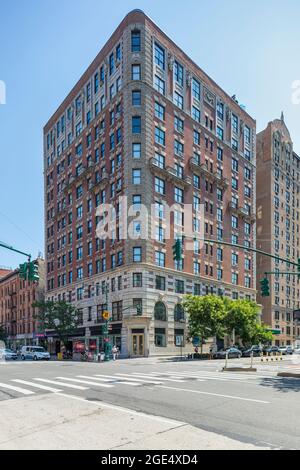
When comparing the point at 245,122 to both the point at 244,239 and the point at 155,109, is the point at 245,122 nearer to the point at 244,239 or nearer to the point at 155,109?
the point at 244,239

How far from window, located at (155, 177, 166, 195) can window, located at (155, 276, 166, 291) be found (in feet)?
35.9

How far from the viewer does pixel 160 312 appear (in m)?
50.5

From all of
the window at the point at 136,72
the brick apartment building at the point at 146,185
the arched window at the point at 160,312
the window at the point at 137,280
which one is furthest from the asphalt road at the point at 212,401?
the window at the point at 136,72

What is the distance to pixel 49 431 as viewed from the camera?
9.05 metres

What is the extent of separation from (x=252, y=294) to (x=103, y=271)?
91.3ft

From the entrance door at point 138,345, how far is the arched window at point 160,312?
3.17 meters

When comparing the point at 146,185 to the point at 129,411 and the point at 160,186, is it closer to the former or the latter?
the point at 160,186

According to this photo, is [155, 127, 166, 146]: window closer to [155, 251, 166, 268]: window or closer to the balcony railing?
the balcony railing

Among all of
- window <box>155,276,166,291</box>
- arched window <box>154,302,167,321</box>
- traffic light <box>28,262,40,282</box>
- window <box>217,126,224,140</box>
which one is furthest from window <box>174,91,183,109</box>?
traffic light <box>28,262,40,282</box>

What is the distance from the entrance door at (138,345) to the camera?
157 feet

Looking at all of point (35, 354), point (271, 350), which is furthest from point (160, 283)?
point (271, 350)

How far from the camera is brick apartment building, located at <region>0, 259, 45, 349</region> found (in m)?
78.9

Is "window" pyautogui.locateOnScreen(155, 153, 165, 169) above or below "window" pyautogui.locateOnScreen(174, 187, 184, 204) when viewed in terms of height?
above
